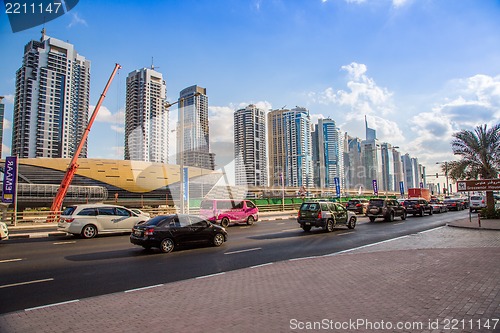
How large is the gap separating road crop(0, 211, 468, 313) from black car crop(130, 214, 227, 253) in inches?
16.1

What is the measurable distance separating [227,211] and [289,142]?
5649 cm

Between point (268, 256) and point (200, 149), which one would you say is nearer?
point (268, 256)

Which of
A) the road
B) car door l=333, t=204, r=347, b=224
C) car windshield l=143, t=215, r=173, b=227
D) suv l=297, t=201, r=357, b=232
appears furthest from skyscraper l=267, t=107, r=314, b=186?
car windshield l=143, t=215, r=173, b=227

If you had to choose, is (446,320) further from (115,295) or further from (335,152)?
(335,152)

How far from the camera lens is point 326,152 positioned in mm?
97125

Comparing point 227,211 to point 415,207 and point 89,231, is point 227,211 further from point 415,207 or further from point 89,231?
point 415,207

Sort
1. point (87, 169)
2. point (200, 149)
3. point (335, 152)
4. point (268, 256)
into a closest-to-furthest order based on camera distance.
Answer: point (268, 256) < point (200, 149) < point (87, 169) < point (335, 152)

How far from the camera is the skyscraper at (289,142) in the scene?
254ft

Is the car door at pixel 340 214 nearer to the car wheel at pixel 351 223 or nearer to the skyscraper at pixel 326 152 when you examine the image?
the car wheel at pixel 351 223

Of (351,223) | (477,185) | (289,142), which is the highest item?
(289,142)

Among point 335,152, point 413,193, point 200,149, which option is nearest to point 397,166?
point 335,152

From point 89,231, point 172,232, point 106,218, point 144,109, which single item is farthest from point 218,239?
point 144,109

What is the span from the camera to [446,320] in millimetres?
4676

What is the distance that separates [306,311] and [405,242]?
10.6 metres
